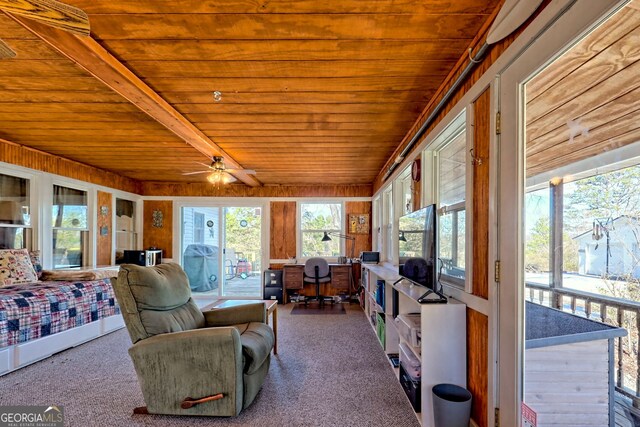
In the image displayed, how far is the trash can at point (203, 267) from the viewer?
6.54 metres

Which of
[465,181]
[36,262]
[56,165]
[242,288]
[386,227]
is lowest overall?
[242,288]

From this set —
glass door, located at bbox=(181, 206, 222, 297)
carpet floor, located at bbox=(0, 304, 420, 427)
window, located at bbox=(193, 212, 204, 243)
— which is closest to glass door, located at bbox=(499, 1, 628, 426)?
carpet floor, located at bbox=(0, 304, 420, 427)

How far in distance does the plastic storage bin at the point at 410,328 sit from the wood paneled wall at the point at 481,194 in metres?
0.50

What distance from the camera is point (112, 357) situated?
3.33 m

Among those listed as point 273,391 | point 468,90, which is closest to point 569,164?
point 468,90

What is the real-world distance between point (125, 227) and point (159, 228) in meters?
0.59

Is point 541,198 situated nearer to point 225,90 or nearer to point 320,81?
point 320,81

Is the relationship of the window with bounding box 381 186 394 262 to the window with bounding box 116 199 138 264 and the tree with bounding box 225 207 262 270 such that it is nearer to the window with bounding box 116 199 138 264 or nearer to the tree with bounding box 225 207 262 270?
the tree with bounding box 225 207 262 270

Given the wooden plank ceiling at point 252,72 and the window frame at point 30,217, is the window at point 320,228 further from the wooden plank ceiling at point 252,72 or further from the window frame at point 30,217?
the window frame at point 30,217

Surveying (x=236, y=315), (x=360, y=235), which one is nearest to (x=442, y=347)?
(x=236, y=315)

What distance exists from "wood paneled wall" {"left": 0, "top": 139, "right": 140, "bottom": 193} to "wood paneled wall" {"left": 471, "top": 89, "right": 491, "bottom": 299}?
193 inches

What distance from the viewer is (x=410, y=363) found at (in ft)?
7.61

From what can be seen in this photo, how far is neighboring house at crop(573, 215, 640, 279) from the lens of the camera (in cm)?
98

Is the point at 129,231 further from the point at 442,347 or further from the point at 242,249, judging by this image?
the point at 442,347
